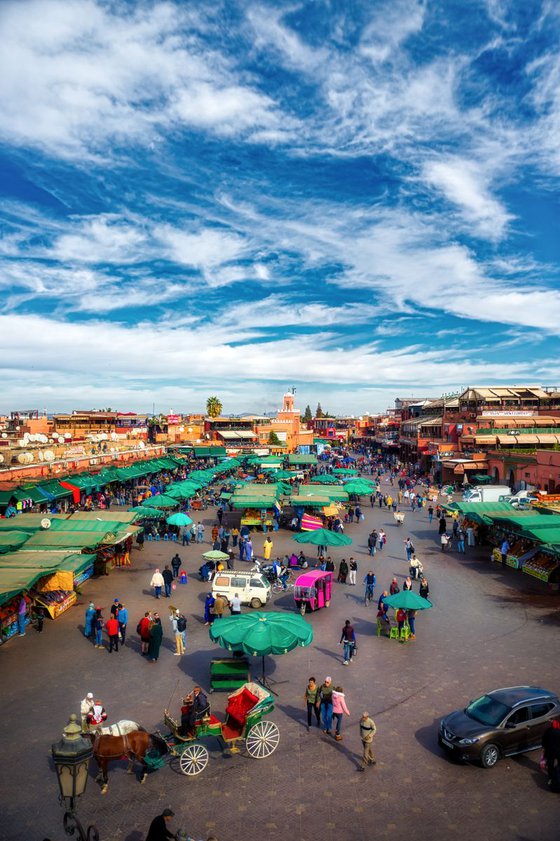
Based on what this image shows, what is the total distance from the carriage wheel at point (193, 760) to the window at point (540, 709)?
5658 mm

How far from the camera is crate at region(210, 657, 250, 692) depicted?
10.9 metres

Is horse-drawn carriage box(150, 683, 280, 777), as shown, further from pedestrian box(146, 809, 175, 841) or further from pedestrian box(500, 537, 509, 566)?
pedestrian box(500, 537, 509, 566)

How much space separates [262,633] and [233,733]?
191 cm

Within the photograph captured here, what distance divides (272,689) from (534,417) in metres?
53.8

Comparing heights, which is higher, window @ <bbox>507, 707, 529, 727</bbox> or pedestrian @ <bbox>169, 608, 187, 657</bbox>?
window @ <bbox>507, 707, 529, 727</bbox>

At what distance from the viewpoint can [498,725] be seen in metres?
8.68

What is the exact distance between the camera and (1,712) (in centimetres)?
1023

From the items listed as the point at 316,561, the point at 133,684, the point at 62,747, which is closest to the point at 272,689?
the point at 133,684

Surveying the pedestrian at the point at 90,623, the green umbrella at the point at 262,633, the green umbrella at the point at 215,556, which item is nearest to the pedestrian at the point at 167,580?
the green umbrella at the point at 215,556

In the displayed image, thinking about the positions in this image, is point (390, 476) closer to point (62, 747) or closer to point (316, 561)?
point (316, 561)

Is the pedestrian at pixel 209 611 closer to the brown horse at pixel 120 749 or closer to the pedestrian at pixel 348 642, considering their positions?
the pedestrian at pixel 348 642

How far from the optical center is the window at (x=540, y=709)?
9.05m

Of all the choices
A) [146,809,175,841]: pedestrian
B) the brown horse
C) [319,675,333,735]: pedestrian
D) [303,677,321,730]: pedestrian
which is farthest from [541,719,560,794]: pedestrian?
the brown horse

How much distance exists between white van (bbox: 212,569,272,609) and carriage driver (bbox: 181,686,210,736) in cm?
788
